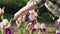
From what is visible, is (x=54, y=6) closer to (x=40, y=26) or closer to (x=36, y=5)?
(x=36, y=5)

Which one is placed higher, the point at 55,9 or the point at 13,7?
the point at 13,7

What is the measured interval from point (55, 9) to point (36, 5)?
202mm

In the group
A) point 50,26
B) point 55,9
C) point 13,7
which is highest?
point 13,7

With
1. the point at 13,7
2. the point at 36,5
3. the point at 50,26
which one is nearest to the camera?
the point at 36,5

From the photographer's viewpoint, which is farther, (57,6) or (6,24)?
(6,24)

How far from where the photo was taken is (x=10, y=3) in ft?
25.1

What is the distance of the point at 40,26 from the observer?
2.85 metres

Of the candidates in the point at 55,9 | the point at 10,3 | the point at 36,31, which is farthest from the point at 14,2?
the point at 55,9

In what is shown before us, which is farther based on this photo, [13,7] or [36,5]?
[13,7]

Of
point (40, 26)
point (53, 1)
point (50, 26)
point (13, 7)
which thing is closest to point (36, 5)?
point (53, 1)

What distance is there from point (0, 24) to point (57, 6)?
2.48ft

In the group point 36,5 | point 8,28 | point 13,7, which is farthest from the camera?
point 13,7

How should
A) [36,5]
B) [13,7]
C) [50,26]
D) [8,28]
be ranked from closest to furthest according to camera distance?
[36,5] < [8,28] < [50,26] < [13,7]

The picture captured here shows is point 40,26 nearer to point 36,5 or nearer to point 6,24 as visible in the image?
point 6,24
